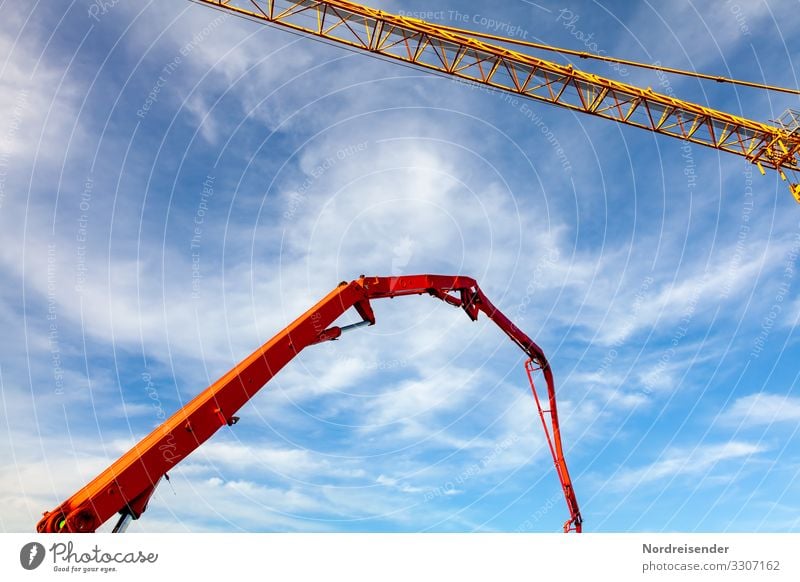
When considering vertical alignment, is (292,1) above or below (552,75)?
below

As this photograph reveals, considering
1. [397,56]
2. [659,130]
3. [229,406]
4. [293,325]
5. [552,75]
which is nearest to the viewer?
[229,406]

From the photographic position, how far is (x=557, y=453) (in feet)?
91.8

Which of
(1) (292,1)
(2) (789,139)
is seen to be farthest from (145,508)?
(2) (789,139)

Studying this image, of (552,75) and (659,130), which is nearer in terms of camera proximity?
(552,75)

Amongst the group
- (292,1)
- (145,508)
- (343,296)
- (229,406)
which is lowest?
(145,508)

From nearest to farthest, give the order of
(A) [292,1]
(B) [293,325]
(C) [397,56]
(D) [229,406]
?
(D) [229,406] < (B) [293,325] < (A) [292,1] < (C) [397,56]
